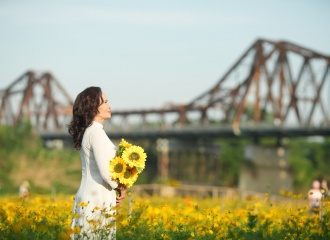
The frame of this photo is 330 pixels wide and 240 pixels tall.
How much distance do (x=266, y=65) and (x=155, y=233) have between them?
64232 mm

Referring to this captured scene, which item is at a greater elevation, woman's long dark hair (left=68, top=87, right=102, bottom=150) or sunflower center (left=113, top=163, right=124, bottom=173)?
woman's long dark hair (left=68, top=87, right=102, bottom=150)

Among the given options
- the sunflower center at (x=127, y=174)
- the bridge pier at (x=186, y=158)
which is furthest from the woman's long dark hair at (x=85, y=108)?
the bridge pier at (x=186, y=158)

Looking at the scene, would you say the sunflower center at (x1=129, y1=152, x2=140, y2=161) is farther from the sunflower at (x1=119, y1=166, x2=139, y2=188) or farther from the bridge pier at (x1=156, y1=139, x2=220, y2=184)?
the bridge pier at (x1=156, y1=139, x2=220, y2=184)

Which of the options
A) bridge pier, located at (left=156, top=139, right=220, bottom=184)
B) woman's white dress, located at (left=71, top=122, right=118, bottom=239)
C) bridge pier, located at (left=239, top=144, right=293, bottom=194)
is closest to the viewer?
woman's white dress, located at (left=71, top=122, right=118, bottom=239)

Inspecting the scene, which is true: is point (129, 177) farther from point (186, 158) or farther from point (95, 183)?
point (186, 158)

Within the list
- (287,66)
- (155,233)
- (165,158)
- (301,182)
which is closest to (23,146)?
(165,158)

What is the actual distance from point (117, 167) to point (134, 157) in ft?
0.52

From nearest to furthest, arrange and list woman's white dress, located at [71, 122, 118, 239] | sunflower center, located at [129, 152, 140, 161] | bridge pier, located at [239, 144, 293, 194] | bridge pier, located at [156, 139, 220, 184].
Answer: woman's white dress, located at [71, 122, 118, 239] < sunflower center, located at [129, 152, 140, 161] < bridge pier, located at [239, 144, 293, 194] < bridge pier, located at [156, 139, 220, 184]

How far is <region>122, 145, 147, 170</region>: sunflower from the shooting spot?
6.83 meters

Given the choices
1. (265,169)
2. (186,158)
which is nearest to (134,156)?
(265,169)

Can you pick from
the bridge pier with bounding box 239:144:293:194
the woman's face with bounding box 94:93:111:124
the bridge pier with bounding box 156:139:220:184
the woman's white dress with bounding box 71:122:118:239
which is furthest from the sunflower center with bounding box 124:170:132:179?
the bridge pier with bounding box 156:139:220:184

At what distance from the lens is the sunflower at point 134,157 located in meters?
6.83

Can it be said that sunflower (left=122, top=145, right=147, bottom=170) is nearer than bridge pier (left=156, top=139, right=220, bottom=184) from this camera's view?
Yes

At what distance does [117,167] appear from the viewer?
6809 mm
